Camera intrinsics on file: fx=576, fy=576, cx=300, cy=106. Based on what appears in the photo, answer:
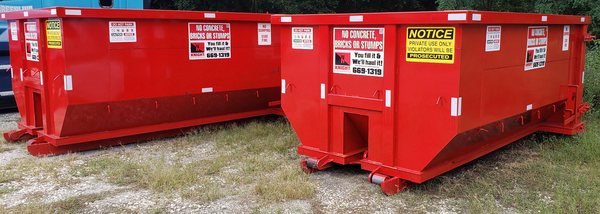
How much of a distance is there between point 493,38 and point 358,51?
1.16m

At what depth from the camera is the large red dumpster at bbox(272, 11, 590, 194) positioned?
4.63 m

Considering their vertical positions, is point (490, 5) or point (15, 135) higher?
point (490, 5)

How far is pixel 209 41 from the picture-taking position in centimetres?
746

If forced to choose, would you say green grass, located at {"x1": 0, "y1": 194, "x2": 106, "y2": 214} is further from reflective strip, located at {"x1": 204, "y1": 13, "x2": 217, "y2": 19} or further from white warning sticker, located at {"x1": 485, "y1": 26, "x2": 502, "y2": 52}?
white warning sticker, located at {"x1": 485, "y1": 26, "x2": 502, "y2": 52}

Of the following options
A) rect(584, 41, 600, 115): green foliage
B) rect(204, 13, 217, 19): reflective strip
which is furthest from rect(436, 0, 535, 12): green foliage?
rect(204, 13, 217, 19): reflective strip

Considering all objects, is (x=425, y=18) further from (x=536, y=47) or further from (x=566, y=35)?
(x=566, y=35)

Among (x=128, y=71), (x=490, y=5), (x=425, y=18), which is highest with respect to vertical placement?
(x=490, y=5)

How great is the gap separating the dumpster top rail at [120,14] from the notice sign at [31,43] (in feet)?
0.44

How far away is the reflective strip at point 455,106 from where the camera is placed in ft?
15.0

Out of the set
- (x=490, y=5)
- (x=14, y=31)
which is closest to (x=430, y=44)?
(x=14, y=31)

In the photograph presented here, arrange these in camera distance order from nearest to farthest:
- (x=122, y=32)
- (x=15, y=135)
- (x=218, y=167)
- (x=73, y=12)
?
(x=218, y=167), (x=73, y=12), (x=122, y=32), (x=15, y=135)

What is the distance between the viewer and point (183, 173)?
18.1ft

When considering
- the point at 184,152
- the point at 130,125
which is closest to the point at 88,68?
the point at 130,125

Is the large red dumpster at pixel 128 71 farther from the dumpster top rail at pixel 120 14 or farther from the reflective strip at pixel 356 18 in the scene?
the reflective strip at pixel 356 18
